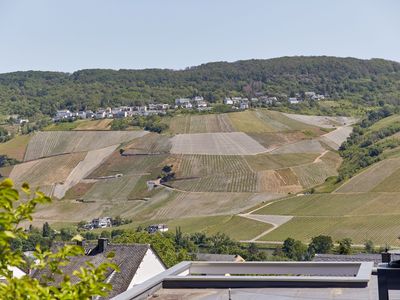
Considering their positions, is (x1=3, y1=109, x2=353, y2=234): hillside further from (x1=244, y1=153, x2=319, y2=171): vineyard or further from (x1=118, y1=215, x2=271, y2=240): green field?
(x1=118, y1=215, x2=271, y2=240): green field

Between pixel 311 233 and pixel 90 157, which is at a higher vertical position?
pixel 90 157

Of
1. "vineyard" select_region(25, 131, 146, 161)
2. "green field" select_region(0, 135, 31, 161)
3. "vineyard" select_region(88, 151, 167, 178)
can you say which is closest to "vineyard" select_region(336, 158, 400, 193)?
"vineyard" select_region(88, 151, 167, 178)

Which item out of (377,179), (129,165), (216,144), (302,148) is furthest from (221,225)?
(302,148)

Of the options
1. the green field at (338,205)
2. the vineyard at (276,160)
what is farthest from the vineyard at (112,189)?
the green field at (338,205)

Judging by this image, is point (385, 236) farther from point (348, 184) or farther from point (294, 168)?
point (294, 168)

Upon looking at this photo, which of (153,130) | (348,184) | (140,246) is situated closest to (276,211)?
(348,184)

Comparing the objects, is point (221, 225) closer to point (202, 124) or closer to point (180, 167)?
point (180, 167)

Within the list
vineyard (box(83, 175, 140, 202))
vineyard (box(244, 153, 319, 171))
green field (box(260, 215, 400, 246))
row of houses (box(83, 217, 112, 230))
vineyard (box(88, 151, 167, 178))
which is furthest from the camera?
vineyard (box(88, 151, 167, 178))
